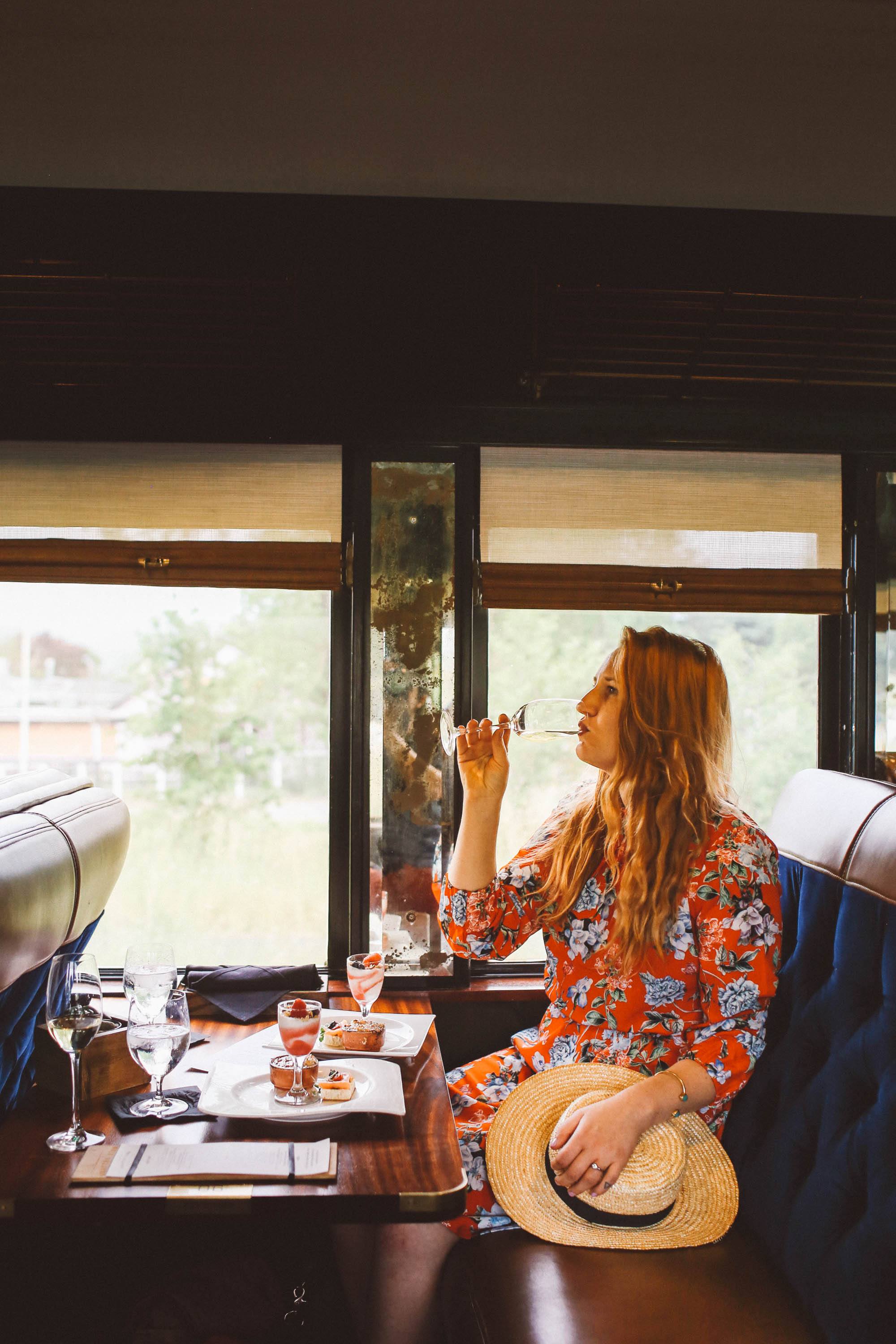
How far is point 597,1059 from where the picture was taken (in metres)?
1.80

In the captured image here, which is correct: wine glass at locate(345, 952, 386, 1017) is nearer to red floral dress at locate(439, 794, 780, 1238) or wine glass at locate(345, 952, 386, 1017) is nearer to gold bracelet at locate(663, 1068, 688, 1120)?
red floral dress at locate(439, 794, 780, 1238)

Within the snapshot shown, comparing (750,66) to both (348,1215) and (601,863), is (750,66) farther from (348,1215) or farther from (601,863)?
(348,1215)

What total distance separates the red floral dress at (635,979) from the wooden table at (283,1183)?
35cm

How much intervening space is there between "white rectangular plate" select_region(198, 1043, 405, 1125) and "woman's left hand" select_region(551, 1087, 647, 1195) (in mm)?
293

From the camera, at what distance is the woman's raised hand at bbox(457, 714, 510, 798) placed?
6.65 feet

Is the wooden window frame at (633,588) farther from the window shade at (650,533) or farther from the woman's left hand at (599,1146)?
the woman's left hand at (599,1146)

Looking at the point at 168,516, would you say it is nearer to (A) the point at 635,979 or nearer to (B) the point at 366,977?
(B) the point at 366,977

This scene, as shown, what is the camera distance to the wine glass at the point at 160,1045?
1.41m

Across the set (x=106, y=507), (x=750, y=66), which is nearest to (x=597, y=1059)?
(x=106, y=507)

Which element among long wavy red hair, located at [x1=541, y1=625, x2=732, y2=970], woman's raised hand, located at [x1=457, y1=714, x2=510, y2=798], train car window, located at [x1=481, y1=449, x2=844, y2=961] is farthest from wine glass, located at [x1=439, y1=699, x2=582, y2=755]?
train car window, located at [x1=481, y1=449, x2=844, y2=961]

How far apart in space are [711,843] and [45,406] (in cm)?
187

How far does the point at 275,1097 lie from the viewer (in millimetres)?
1464

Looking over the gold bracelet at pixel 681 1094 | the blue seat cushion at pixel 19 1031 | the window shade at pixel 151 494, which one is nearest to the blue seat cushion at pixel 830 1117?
the gold bracelet at pixel 681 1094

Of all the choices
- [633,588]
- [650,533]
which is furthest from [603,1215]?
[650,533]
